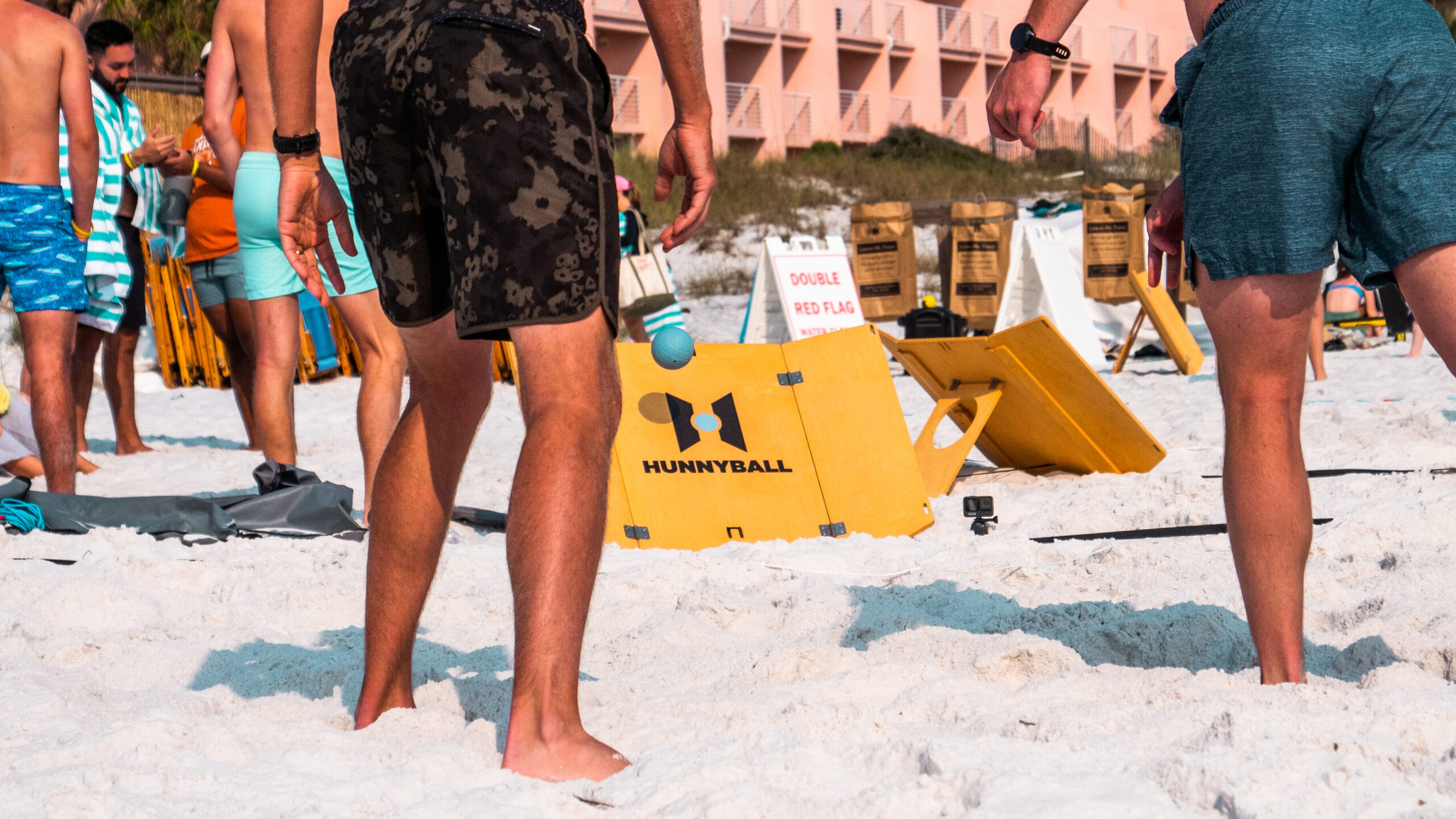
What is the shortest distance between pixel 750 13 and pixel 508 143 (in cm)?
2667

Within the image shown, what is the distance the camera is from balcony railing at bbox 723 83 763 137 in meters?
26.8

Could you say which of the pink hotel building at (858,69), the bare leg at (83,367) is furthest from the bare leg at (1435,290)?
the pink hotel building at (858,69)

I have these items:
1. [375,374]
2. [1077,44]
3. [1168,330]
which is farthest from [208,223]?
[1077,44]

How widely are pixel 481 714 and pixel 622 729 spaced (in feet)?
0.86

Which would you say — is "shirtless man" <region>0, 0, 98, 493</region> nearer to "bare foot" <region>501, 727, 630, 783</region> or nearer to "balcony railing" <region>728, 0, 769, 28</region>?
"bare foot" <region>501, 727, 630, 783</region>

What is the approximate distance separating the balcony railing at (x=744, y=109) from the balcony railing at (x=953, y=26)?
256 inches

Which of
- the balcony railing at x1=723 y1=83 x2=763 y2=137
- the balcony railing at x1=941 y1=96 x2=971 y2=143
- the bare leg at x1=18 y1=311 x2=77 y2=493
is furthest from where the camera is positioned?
the balcony railing at x1=941 y1=96 x2=971 y2=143

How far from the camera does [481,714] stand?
6.46 feet

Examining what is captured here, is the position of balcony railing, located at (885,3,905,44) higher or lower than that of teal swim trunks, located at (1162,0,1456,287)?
higher

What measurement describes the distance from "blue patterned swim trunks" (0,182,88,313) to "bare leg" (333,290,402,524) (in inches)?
40.6

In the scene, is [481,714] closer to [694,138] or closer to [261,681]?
[261,681]

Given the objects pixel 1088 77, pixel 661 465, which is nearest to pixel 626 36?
pixel 1088 77

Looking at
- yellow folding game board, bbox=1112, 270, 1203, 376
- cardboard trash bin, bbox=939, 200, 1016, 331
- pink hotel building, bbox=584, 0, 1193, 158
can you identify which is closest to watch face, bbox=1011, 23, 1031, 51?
yellow folding game board, bbox=1112, 270, 1203, 376

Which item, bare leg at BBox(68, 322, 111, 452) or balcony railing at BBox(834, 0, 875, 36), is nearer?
bare leg at BBox(68, 322, 111, 452)
